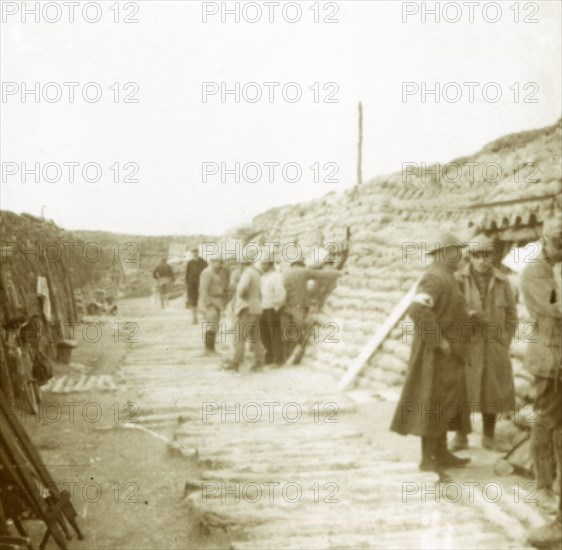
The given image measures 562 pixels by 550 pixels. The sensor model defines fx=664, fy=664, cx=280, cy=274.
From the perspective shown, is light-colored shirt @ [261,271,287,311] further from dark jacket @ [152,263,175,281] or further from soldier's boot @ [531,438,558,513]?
dark jacket @ [152,263,175,281]

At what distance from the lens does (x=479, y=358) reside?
19.0ft

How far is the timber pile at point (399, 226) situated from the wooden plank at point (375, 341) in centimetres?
9

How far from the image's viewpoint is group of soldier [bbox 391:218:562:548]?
4242 millimetres

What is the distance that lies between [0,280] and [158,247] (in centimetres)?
2796

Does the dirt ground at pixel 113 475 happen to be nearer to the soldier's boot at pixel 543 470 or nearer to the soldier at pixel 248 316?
the soldier's boot at pixel 543 470

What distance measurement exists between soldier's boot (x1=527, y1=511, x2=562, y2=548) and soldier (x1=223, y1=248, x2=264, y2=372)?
21.2 ft

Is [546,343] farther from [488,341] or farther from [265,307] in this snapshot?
[265,307]

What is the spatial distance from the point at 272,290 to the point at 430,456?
5560 mm

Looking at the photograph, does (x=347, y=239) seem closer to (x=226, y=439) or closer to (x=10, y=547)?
(x=226, y=439)

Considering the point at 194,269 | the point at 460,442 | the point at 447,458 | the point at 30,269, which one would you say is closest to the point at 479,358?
the point at 460,442

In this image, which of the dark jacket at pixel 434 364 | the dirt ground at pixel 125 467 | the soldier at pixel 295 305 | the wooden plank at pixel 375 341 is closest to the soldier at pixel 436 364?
the dark jacket at pixel 434 364

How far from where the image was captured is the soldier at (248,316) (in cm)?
1002

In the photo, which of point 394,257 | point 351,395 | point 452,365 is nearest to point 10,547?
point 452,365

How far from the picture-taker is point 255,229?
24.0m
